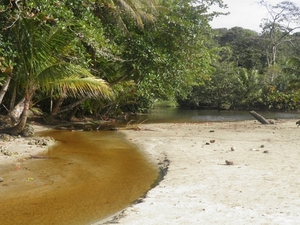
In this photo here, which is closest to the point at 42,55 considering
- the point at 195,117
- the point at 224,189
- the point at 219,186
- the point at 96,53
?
the point at 96,53

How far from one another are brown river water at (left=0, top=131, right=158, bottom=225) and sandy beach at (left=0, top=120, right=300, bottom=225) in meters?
0.41

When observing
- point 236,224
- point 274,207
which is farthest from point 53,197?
point 274,207

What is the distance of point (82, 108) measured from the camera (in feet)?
62.2

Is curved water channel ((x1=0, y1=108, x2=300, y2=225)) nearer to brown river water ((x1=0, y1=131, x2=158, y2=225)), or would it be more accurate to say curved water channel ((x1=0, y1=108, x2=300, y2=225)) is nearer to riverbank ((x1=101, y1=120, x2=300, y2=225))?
brown river water ((x1=0, y1=131, x2=158, y2=225))

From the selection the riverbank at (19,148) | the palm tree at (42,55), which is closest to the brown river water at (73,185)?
the riverbank at (19,148)

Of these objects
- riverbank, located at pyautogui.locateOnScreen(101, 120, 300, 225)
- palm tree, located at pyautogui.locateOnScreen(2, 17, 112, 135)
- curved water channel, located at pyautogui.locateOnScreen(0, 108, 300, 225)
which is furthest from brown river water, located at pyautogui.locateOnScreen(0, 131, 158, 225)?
palm tree, located at pyautogui.locateOnScreen(2, 17, 112, 135)

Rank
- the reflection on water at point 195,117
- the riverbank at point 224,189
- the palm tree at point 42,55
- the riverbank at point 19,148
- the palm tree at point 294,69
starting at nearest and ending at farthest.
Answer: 1. the riverbank at point 224,189
2. the riverbank at point 19,148
3. the palm tree at point 42,55
4. the palm tree at point 294,69
5. the reflection on water at point 195,117

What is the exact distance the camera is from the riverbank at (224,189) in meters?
4.08

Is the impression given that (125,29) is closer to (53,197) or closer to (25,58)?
(25,58)

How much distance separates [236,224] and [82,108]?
627 inches

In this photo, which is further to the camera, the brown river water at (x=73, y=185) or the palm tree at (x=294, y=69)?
the palm tree at (x=294, y=69)

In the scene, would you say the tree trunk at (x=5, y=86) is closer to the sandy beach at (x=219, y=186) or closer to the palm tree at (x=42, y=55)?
the palm tree at (x=42, y=55)

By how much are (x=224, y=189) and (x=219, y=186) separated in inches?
7.1

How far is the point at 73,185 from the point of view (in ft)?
19.4
